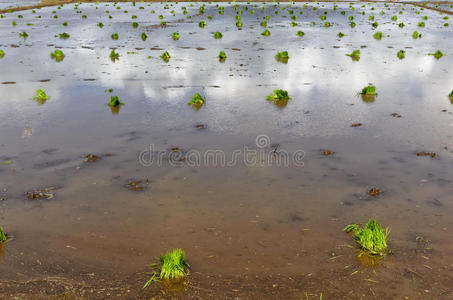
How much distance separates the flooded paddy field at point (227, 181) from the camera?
538 centimetres

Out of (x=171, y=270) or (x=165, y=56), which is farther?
(x=165, y=56)

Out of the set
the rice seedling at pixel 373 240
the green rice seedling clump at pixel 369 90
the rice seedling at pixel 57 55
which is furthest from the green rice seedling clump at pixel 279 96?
the rice seedling at pixel 57 55

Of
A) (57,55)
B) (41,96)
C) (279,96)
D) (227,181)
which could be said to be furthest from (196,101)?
(57,55)

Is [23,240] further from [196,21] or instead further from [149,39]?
[196,21]

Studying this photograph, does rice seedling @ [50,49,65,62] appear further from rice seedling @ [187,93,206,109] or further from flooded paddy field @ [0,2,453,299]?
rice seedling @ [187,93,206,109]

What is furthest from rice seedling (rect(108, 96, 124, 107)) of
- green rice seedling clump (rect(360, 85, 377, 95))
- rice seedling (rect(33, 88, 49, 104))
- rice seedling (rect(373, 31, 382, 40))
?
rice seedling (rect(373, 31, 382, 40))

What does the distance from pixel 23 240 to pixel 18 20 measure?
1828 inches

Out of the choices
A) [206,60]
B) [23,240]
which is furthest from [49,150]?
[206,60]

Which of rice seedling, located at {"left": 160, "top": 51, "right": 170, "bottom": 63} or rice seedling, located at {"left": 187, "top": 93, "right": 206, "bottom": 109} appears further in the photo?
rice seedling, located at {"left": 160, "top": 51, "right": 170, "bottom": 63}

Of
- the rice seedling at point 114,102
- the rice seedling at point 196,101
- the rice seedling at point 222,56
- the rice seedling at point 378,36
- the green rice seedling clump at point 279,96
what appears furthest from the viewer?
the rice seedling at point 378,36

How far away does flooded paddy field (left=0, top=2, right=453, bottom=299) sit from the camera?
5.38 m

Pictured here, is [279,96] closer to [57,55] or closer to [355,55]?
[355,55]

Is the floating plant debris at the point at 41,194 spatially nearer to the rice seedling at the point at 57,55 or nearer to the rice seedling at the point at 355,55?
the rice seedling at the point at 57,55

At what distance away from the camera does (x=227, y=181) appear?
812 centimetres
